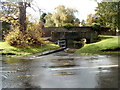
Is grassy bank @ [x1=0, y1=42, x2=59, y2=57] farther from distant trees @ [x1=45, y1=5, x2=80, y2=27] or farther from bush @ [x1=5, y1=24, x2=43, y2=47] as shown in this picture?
distant trees @ [x1=45, y1=5, x2=80, y2=27]

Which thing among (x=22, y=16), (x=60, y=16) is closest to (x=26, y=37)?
(x=22, y=16)

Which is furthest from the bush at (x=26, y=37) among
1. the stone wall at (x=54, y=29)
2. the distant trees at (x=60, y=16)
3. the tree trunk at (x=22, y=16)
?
the distant trees at (x=60, y=16)

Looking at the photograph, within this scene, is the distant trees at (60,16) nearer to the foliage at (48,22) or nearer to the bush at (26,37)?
the foliage at (48,22)

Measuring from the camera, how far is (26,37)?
716cm

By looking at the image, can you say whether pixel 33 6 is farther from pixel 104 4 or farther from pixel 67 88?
pixel 67 88

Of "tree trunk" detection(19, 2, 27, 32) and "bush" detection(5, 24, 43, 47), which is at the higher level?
"tree trunk" detection(19, 2, 27, 32)

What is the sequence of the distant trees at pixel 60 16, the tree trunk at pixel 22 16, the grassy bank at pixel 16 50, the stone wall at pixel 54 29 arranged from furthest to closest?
the stone wall at pixel 54 29, the distant trees at pixel 60 16, the tree trunk at pixel 22 16, the grassy bank at pixel 16 50

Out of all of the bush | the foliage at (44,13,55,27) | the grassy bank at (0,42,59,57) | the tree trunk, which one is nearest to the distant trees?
the foliage at (44,13,55,27)

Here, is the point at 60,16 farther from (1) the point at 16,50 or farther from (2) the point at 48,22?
(1) the point at 16,50

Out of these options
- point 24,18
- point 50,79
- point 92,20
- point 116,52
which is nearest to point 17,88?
point 50,79

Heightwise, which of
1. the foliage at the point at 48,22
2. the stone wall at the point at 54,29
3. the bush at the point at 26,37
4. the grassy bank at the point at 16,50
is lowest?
the grassy bank at the point at 16,50

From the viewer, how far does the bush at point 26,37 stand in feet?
23.1

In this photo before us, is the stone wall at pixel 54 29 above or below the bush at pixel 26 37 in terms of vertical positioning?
above

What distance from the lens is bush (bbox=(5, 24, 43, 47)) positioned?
7.05m
